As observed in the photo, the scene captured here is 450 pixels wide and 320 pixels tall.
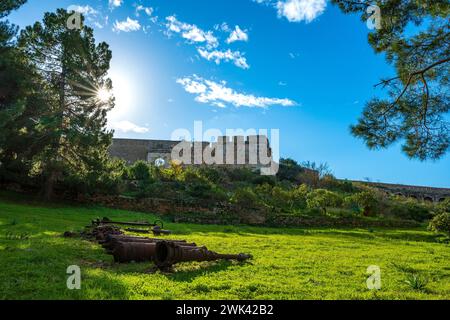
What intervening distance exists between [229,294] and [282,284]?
4.28 feet

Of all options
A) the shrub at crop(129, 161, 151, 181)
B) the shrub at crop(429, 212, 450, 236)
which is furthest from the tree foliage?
the shrub at crop(129, 161, 151, 181)

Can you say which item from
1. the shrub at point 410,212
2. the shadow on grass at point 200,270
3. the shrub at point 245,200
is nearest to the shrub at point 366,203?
the shrub at point 410,212

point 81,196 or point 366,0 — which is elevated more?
point 366,0

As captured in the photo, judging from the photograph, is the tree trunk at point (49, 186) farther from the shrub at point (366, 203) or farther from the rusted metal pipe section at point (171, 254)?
the shrub at point (366, 203)

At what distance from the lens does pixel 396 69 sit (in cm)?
930

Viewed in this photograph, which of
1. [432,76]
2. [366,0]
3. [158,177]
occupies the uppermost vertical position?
[366,0]

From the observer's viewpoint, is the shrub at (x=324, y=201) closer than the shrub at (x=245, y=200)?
No

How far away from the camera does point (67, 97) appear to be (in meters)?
23.2

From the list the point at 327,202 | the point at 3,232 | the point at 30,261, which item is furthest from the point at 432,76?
the point at 327,202

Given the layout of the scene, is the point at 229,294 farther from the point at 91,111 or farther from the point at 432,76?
the point at 91,111

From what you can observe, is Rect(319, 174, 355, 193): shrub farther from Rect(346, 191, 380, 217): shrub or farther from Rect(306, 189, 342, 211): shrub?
Rect(306, 189, 342, 211): shrub

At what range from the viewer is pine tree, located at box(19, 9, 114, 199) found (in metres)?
21.8

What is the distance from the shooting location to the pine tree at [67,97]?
Result: 71.6 feet

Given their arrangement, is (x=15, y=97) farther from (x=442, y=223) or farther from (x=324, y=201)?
(x=442, y=223)
